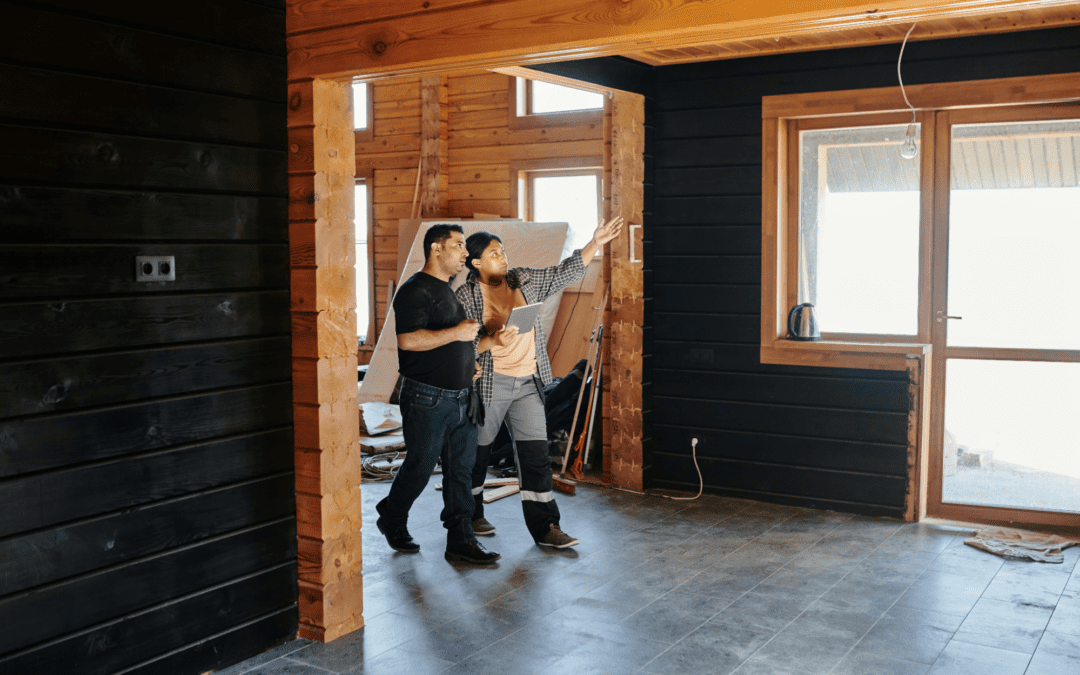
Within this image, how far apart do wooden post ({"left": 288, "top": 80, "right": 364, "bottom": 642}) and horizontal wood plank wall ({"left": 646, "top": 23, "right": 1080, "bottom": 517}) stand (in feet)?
9.08

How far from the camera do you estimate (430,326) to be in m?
4.39

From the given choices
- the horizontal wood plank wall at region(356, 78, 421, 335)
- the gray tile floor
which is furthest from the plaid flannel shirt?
the horizontal wood plank wall at region(356, 78, 421, 335)

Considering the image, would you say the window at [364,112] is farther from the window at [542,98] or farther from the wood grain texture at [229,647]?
the wood grain texture at [229,647]

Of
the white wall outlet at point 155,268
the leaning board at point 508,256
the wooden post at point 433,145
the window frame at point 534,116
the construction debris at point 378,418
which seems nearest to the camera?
the white wall outlet at point 155,268

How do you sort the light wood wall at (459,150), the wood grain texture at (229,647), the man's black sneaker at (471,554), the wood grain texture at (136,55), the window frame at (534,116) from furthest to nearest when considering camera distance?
the light wood wall at (459,150) < the window frame at (534,116) < the man's black sneaker at (471,554) < the wood grain texture at (229,647) < the wood grain texture at (136,55)

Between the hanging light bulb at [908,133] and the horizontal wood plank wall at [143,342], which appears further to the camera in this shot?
the hanging light bulb at [908,133]

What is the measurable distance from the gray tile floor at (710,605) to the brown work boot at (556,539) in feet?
0.19

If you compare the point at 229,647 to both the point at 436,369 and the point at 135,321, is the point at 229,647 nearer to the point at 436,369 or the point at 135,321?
the point at 135,321

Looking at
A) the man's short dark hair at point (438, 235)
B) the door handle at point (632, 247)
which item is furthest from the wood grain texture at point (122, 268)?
the door handle at point (632, 247)

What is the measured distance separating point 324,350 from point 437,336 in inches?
32.2

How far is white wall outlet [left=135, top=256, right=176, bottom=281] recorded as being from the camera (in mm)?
3051

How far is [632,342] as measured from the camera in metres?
6.00

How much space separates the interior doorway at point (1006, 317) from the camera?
5055 mm

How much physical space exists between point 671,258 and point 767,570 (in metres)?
2.18
